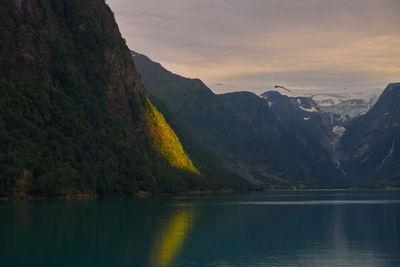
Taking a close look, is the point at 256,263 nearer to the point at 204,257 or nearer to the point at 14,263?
the point at 204,257

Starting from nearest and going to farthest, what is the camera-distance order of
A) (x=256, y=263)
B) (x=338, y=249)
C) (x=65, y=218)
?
(x=256, y=263)
(x=338, y=249)
(x=65, y=218)

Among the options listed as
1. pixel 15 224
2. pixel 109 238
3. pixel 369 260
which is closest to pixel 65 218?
pixel 15 224

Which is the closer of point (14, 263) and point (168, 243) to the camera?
point (14, 263)

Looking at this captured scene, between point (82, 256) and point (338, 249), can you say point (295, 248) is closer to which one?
point (338, 249)

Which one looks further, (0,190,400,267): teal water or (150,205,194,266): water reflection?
(150,205,194,266): water reflection

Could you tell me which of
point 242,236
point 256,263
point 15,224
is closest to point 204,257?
point 256,263

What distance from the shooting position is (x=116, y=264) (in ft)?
262

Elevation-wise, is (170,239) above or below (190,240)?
below

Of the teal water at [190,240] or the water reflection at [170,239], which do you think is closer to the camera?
the teal water at [190,240]

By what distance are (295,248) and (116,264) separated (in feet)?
101

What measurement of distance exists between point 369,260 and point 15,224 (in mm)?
66952

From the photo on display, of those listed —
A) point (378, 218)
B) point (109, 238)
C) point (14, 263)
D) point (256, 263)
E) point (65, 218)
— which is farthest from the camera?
point (378, 218)

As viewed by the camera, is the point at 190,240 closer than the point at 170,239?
Yes

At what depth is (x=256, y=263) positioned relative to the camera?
83.6 m
